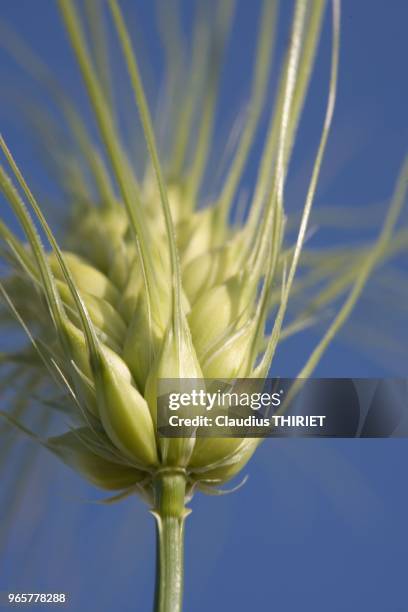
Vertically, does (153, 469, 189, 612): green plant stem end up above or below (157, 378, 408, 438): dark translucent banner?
below

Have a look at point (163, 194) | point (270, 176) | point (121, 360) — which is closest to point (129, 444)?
point (121, 360)

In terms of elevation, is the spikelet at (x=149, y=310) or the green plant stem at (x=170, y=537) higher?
the spikelet at (x=149, y=310)

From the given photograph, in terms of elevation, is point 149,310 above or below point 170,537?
above

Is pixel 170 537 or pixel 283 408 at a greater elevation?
pixel 283 408

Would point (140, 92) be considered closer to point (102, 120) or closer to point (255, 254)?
point (102, 120)

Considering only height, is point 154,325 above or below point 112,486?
above
